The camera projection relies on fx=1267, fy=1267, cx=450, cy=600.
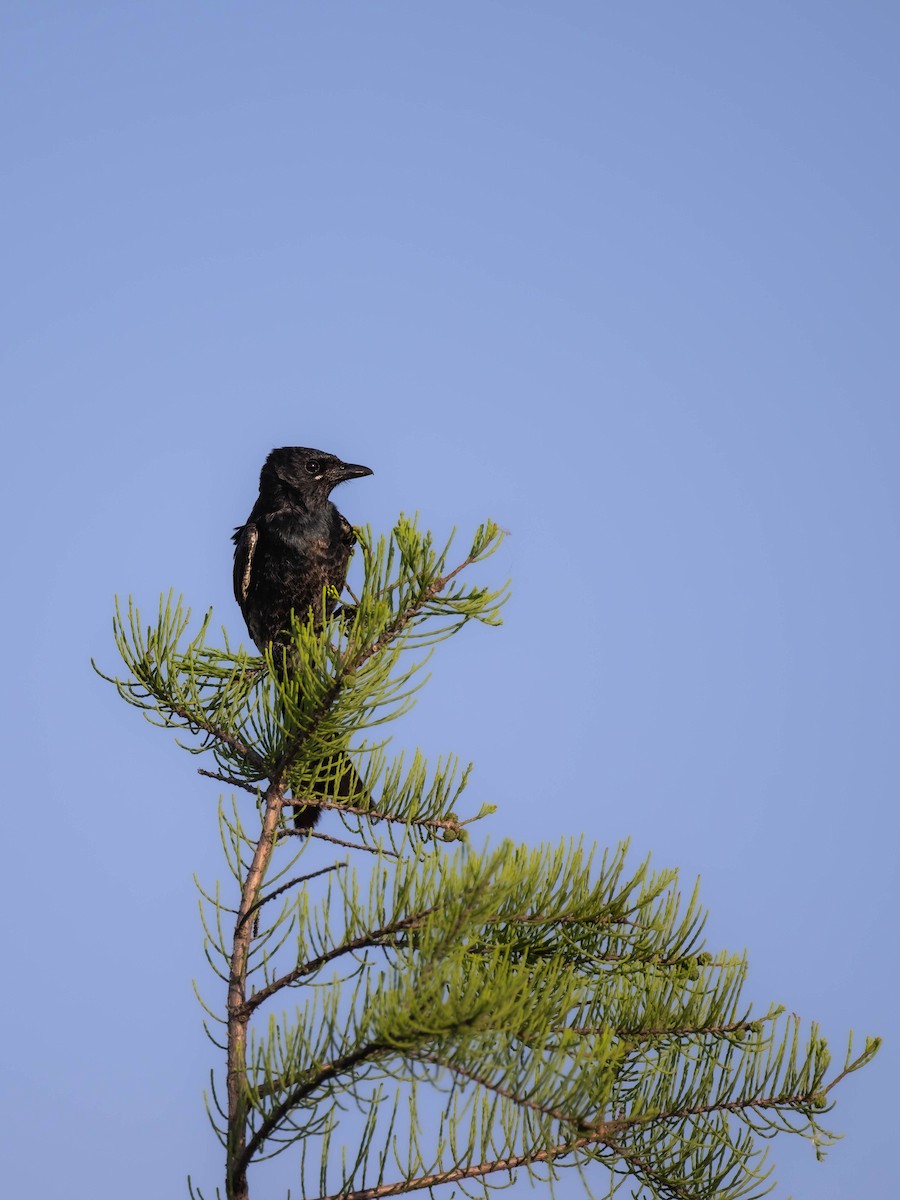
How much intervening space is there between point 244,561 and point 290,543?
0.32 metres

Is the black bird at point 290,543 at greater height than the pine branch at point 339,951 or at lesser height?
greater

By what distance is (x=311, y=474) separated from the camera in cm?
718

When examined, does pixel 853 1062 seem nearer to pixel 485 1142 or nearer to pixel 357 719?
pixel 485 1142

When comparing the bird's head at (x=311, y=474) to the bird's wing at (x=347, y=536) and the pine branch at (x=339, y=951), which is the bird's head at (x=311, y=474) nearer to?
the bird's wing at (x=347, y=536)

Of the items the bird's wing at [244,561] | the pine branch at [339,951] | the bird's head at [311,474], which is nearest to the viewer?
the pine branch at [339,951]

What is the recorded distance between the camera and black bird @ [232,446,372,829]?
6.81m

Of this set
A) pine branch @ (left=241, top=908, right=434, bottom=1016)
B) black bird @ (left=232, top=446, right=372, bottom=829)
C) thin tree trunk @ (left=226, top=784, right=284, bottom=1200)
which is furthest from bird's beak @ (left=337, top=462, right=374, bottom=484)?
pine branch @ (left=241, top=908, right=434, bottom=1016)

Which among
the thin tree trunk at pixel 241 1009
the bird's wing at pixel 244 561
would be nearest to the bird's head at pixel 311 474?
the bird's wing at pixel 244 561

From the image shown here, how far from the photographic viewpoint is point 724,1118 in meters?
4.11

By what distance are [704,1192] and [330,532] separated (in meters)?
4.01

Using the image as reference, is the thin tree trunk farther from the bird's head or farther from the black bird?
the bird's head

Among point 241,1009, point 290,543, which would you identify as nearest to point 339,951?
point 241,1009

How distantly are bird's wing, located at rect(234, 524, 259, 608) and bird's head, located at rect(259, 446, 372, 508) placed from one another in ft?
1.02

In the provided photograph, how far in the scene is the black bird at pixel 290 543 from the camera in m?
6.81
